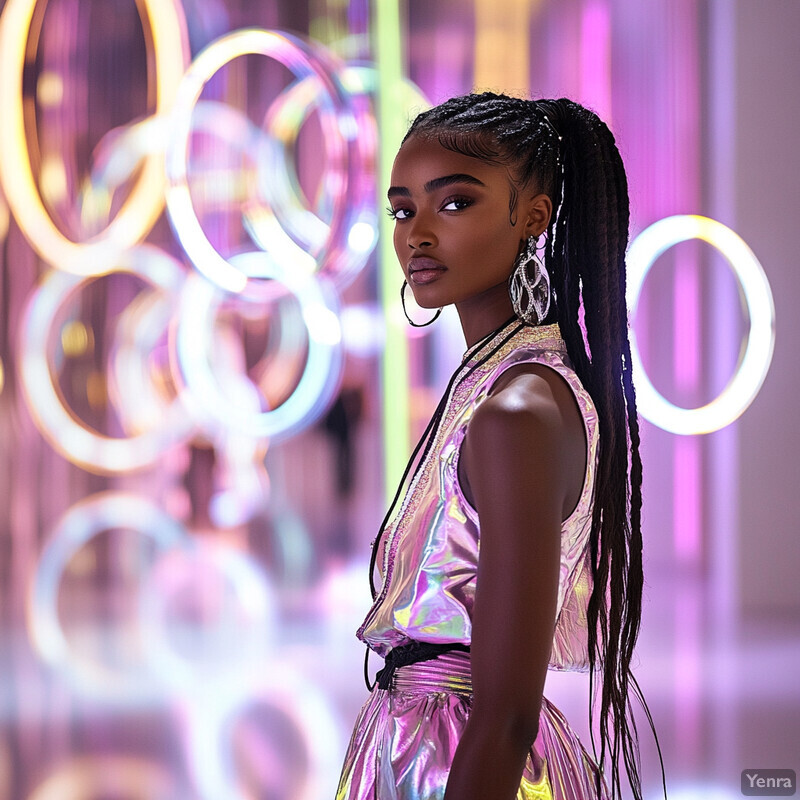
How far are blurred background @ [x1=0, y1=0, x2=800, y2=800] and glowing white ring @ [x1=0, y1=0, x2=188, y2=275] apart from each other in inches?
0.6

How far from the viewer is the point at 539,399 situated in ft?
3.09

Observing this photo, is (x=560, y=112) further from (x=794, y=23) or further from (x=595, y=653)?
(x=794, y=23)

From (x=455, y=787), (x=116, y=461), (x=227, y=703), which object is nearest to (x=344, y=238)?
(x=227, y=703)

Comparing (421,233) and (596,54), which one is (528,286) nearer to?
(421,233)

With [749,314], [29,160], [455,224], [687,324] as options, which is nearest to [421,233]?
[455,224]

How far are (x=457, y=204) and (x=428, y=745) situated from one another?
0.52 meters

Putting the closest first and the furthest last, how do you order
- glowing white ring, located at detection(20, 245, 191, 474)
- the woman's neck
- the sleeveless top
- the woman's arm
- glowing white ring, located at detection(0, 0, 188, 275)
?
1. the woman's arm
2. the sleeveless top
3. the woman's neck
4. glowing white ring, located at detection(0, 0, 188, 275)
5. glowing white ring, located at detection(20, 245, 191, 474)

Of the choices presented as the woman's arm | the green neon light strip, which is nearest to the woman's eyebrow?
the woman's arm

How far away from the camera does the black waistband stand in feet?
3.45

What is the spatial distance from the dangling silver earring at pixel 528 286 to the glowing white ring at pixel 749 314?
3836mm

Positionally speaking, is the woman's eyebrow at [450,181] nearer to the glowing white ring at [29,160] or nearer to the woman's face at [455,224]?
the woman's face at [455,224]

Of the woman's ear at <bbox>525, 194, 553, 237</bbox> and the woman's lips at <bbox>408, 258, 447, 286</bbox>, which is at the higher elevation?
the woman's ear at <bbox>525, 194, 553, 237</bbox>

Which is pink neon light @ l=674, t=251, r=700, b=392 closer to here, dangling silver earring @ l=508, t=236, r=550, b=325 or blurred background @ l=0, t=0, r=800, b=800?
blurred background @ l=0, t=0, r=800, b=800

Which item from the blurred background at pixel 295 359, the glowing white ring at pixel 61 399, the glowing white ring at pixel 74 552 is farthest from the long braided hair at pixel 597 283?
the glowing white ring at pixel 61 399
